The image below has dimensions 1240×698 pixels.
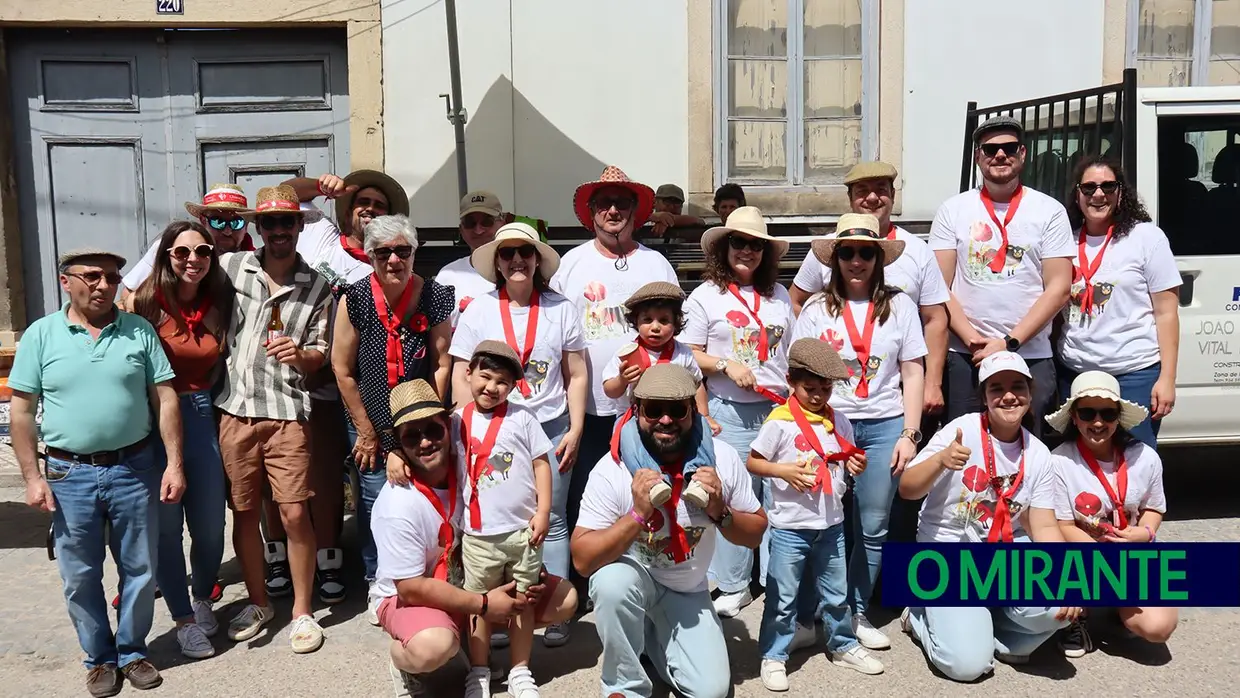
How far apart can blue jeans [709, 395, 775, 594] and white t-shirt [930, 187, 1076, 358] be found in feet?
3.18

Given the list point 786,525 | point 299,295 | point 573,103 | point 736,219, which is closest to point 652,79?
point 573,103

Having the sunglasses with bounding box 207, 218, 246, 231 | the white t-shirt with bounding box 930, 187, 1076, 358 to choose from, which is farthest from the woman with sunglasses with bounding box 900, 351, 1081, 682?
the sunglasses with bounding box 207, 218, 246, 231

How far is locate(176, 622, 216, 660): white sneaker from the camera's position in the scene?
3963 millimetres

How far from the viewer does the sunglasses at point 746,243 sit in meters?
4.14

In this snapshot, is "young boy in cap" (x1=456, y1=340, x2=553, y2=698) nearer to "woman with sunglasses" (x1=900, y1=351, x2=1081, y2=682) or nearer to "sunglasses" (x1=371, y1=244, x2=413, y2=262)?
"sunglasses" (x1=371, y1=244, x2=413, y2=262)

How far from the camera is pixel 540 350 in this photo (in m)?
4.03

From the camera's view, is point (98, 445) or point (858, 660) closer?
point (98, 445)

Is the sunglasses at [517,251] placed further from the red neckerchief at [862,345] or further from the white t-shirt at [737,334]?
the red neckerchief at [862,345]

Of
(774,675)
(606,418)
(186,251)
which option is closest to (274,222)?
(186,251)

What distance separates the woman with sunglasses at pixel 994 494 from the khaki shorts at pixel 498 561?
148 centimetres

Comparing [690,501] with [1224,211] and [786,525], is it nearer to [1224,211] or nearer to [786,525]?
[786,525]

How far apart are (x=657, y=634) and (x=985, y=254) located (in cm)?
214

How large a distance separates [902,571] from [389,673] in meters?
2.03

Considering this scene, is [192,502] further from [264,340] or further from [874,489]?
[874,489]
